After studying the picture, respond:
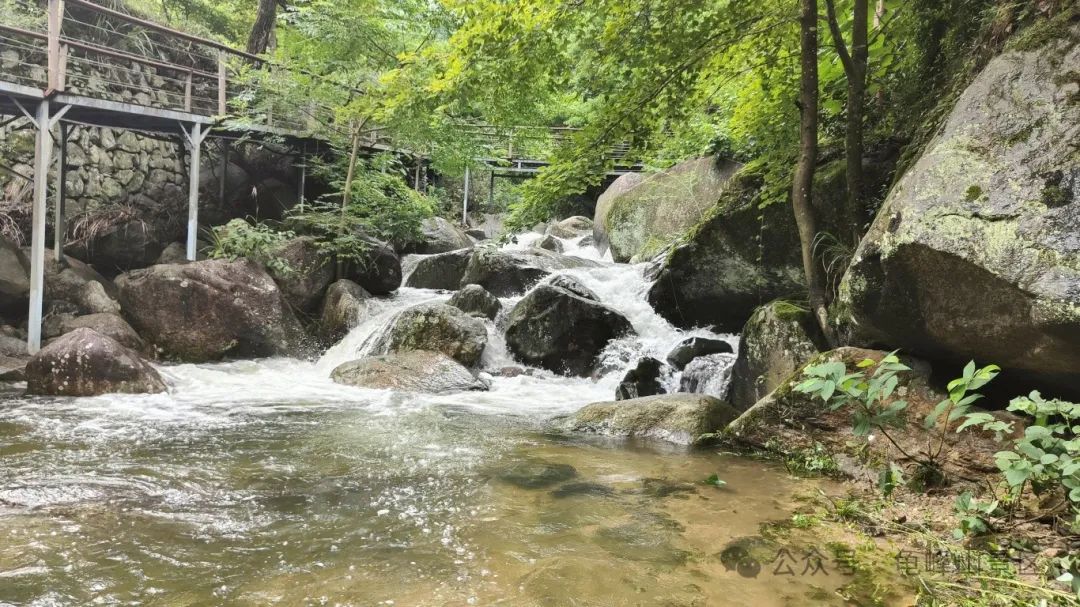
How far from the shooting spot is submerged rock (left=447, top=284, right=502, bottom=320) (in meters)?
10.9

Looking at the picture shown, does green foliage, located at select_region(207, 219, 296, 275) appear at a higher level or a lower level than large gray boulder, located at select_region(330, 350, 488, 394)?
higher

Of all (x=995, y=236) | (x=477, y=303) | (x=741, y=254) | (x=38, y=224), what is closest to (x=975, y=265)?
(x=995, y=236)

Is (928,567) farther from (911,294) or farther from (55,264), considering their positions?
(55,264)

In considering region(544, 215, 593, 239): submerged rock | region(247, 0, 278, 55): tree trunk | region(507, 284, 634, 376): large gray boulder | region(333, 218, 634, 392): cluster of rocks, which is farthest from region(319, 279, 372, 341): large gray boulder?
region(544, 215, 593, 239): submerged rock

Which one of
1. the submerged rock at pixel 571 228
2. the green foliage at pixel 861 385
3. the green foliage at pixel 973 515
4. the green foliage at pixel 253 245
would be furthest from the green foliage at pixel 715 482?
the submerged rock at pixel 571 228

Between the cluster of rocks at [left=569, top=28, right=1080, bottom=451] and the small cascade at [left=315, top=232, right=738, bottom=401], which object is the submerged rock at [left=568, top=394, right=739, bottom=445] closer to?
the cluster of rocks at [left=569, top=28, right=1080, bottom=451]

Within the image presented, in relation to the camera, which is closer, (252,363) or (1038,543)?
(1038,543)

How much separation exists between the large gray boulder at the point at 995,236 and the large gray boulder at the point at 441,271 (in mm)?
10158

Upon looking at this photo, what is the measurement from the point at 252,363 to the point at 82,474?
20.2 ft

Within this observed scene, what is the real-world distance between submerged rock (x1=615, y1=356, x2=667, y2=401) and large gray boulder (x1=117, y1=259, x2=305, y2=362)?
5.90 metres

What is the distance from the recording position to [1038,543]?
106 inches

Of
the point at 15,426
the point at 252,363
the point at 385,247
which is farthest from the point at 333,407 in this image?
the point at 385,247

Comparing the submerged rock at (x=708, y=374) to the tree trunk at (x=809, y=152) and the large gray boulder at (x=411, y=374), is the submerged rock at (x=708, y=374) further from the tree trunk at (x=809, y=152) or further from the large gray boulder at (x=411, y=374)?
the large gray boulder at (x=411, y=374)

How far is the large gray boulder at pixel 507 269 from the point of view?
40.4 feet
